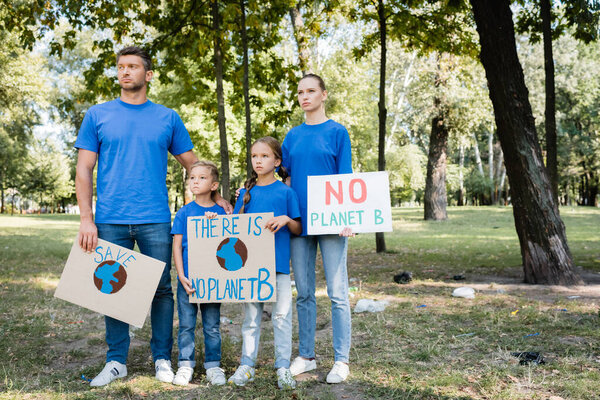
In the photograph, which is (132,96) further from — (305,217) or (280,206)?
(305,217)

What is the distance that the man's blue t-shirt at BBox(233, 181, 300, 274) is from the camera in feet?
11.9

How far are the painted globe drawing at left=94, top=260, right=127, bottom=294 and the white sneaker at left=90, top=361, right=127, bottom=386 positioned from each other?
1.83 ft

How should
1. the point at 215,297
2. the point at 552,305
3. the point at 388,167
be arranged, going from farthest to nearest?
the point at 388,167 < the point at 552,305 < the point at 215,297

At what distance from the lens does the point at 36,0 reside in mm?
8664

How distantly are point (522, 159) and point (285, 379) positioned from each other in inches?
197

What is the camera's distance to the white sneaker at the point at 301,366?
3706 mm

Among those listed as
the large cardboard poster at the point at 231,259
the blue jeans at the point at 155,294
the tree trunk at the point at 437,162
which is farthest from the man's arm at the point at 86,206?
the tree trunk at the point at 437,162

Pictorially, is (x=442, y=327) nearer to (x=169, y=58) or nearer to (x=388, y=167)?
(x=169, y=58)

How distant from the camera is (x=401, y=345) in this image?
4.41m

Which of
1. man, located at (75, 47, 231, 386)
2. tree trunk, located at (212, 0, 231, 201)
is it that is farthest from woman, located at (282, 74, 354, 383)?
tree trunk, located at (212, 0, 231, 201)

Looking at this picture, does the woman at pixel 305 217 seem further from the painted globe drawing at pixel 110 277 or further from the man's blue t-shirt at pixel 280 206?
the painted globe drawing at pixel 110 277

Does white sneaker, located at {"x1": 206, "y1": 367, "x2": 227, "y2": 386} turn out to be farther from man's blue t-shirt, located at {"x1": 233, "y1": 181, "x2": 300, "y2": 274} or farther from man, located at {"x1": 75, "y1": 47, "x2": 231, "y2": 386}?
man's blue t-shirt, located at {"x1": 233, "y1": 181, "x2": 300, "y2": 274}

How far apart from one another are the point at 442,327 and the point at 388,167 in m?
30.5

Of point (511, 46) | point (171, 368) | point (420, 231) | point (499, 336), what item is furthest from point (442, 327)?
point (420, 231)
